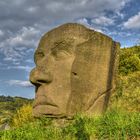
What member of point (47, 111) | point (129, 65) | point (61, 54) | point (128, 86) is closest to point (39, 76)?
point (61, 54)

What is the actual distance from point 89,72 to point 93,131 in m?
4.19

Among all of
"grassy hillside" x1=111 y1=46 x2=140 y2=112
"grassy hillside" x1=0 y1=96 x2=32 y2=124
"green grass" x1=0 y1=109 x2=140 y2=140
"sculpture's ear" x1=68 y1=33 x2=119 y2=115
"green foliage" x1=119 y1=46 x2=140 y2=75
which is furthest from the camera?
"green foliage" x1=119 y1=46 x2=140 y2=75

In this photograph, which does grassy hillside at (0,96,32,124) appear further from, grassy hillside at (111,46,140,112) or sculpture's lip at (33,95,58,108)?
sculpture's lip at (33,95,58,108)

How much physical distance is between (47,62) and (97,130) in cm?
443

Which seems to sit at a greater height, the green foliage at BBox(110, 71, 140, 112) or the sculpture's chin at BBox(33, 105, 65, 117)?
the green foliage at BBox(110, 71, 140, 112)

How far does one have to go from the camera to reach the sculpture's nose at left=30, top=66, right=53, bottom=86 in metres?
12.6

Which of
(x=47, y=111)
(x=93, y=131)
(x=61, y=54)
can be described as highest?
(x=61, y=54)

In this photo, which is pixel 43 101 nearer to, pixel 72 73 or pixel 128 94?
pixel 72 73

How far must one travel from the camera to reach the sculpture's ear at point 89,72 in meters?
12.5

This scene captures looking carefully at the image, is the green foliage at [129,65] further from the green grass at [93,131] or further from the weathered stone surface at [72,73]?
the green grass at [93,131]

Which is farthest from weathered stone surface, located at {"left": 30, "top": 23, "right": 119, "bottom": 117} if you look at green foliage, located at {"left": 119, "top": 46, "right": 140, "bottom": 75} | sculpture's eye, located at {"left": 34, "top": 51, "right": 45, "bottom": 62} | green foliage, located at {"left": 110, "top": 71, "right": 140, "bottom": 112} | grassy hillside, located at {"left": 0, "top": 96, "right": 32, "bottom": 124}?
green foliage, located at {"left": 119, "top": 46, "right": 140, "bottom": 75}

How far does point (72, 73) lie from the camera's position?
12609mm

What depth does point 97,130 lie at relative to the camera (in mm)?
8797

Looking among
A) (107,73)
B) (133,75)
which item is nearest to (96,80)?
(107,73)
